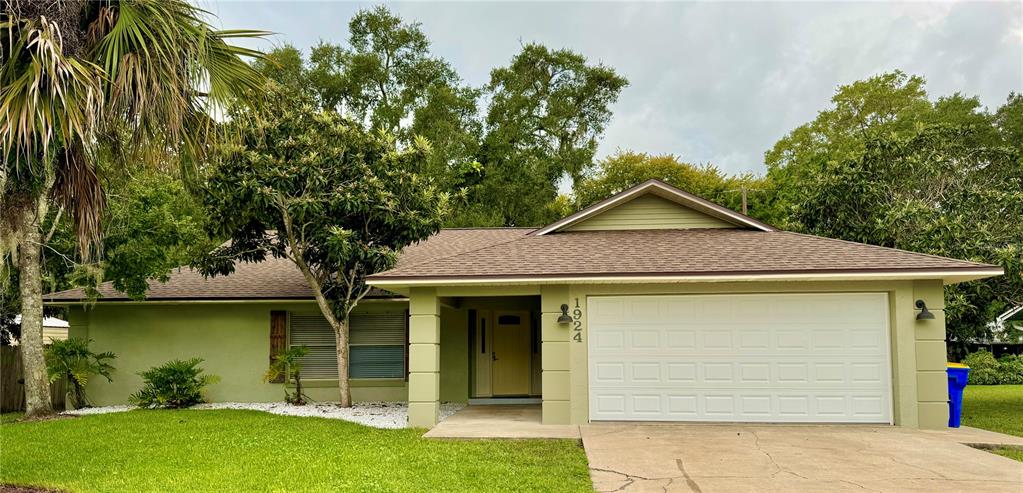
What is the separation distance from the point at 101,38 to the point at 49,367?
9.05 metres

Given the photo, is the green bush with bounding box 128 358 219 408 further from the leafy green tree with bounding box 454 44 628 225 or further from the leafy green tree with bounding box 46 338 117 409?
the leafy green tree with bounding box 454 44 628 225

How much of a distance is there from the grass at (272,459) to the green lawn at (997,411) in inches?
240

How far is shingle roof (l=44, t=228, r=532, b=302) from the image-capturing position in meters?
13.2

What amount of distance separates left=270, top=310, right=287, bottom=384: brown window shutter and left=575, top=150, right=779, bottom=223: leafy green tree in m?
20.0

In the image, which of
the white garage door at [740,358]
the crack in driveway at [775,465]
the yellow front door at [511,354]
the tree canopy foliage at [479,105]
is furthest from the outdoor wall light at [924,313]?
the tree canopy foliage at [479,105]

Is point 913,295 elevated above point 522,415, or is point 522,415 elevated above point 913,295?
point 913,295

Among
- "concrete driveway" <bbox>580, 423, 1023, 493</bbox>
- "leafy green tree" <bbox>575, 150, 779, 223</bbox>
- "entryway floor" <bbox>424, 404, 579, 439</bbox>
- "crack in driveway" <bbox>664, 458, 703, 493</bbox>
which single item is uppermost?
"leafy green tree" <bbox>575, 150, 779, 223</bbox>

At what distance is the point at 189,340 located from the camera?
1373 cm

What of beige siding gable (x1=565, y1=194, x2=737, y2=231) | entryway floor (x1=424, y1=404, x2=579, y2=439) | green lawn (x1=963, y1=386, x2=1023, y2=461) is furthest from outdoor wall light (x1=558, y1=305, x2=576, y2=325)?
green lawn (x1=963, y1=386, x2=1023, y2=461)

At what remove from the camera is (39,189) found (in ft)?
19.7

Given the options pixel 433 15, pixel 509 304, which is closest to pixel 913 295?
pixel 509 304

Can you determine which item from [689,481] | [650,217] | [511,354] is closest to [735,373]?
[650,217]

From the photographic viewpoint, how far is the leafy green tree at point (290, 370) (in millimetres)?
12423

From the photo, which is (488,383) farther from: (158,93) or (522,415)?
(158,93)
